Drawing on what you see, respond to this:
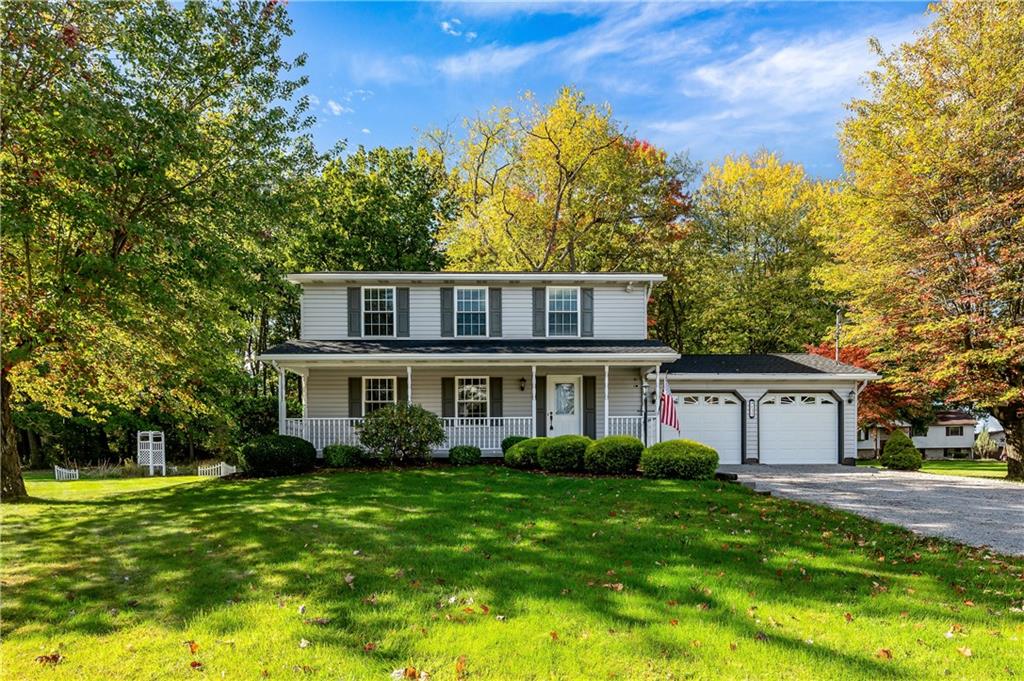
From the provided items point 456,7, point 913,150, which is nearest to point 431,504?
point 456,7

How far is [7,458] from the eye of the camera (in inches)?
399

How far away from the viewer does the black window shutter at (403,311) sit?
15.5 meters

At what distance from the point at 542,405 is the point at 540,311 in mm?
2945

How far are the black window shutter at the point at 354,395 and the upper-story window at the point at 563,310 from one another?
6.08 m

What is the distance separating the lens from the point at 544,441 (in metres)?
12.4

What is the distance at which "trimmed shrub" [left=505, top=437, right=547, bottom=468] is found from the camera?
1254 cm

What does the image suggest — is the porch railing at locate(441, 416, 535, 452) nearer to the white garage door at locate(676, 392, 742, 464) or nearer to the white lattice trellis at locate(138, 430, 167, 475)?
the white garage door at locate(676, 392, 742, 464)

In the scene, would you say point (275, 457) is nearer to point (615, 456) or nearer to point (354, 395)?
point (354, 395)

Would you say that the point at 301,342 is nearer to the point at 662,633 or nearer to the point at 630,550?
the point at 630,550

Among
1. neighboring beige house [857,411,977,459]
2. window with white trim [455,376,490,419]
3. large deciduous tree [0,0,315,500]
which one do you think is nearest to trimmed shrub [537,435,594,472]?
window with white trim [455,376,490,419]

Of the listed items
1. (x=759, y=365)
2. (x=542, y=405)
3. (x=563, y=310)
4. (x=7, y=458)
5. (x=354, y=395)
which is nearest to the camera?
(x=7, y=458)

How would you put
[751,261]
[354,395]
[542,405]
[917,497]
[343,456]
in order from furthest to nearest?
[751,261] → [542,405] → [354,395] → [343,456] → [917,497]

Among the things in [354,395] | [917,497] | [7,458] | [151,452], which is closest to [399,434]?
[354,395]

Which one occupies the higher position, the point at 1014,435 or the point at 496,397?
the point at 496,397
